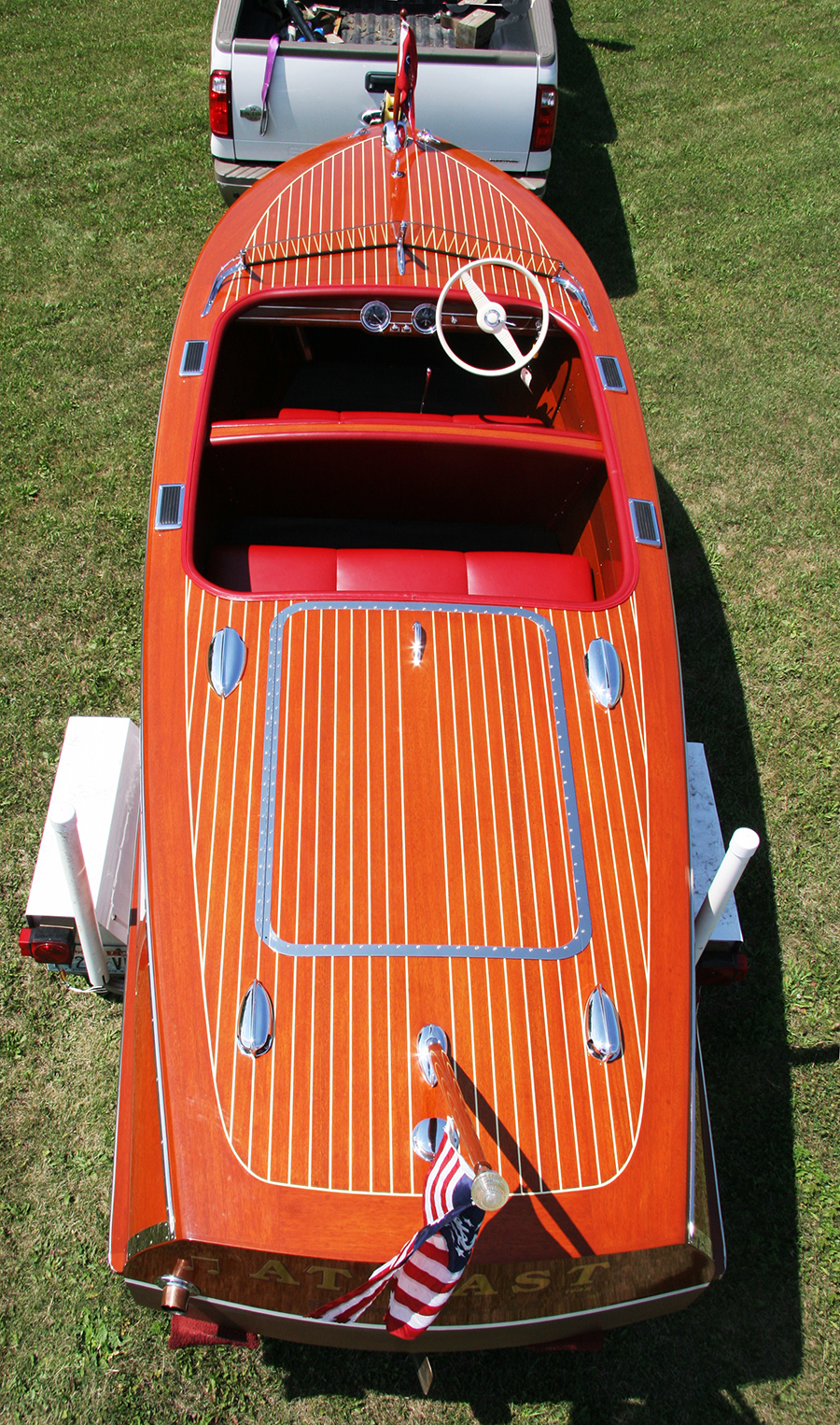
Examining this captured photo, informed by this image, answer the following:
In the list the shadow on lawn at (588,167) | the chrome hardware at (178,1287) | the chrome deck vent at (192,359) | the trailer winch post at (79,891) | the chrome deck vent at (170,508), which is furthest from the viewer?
the shadow on lawn at (588,167)

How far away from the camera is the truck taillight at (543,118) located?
15.8 feet

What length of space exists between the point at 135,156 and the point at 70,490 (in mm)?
3247

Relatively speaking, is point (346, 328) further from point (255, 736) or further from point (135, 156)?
point (135, 156)

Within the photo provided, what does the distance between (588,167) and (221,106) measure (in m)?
3.08

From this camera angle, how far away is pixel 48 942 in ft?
9.80

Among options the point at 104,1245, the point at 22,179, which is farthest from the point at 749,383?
the point at 104,1245

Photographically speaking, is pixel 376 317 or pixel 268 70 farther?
pixel 268 70

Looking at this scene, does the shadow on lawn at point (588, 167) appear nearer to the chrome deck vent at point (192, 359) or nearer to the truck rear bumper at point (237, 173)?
the truck rear bumper at point (237, 173)

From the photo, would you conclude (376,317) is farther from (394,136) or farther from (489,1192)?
(489,1192)

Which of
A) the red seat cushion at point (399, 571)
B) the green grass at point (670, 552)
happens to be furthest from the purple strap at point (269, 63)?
the red seat cushion at point (399, 571)

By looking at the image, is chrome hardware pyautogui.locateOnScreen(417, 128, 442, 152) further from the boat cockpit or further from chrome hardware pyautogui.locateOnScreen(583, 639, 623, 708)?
chrome hardware pyautogui.locateOnScreen(583, 639, 623, 708)

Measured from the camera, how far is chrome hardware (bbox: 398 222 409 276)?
11.6 feet

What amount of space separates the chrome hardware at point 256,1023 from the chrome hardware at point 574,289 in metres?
2.88

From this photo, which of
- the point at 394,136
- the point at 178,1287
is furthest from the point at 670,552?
the point at 178,1287
